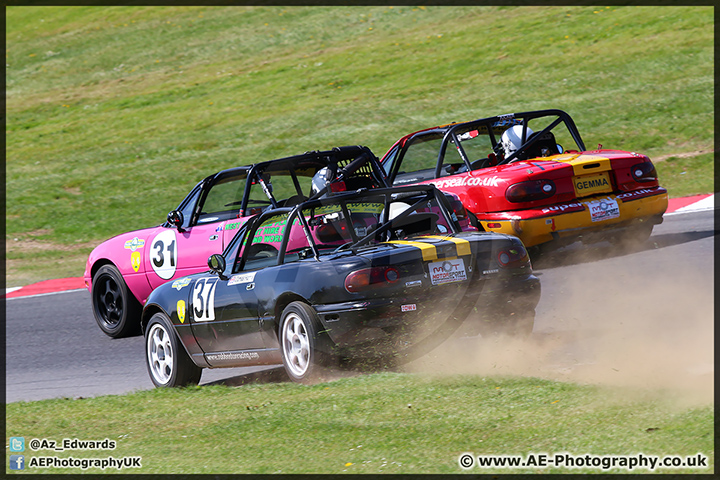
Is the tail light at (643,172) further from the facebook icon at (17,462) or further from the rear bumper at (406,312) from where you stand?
the facebook icon at (17,462)

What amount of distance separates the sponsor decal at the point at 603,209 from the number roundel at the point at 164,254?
4480 mm

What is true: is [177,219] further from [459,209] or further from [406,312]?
[406,312]

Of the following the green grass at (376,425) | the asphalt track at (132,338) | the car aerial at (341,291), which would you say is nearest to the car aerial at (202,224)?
the asphalt track at (132,338)

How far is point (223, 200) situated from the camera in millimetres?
9305

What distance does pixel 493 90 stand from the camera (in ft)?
73.5

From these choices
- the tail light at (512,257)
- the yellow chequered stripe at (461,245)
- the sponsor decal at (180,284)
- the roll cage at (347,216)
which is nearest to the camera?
the yellow chequered stripe at (461,245)

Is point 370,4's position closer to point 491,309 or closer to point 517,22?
point 517,22

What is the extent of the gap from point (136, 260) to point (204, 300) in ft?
9.09

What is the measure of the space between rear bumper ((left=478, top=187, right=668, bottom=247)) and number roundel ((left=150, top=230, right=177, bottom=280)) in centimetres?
337

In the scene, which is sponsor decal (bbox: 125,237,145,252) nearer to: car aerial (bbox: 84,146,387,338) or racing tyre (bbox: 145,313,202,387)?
car aerial (bbox: 84,146,387,338)

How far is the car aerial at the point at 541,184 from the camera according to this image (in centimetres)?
890

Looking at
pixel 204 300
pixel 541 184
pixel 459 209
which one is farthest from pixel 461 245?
pixel 541 184

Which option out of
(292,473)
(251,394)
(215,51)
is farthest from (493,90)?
(292,473)

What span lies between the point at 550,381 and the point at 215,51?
99.2 ft
